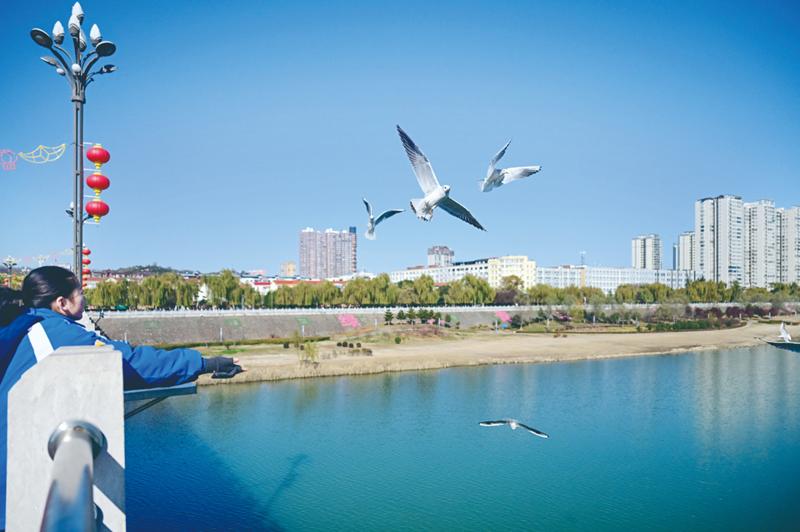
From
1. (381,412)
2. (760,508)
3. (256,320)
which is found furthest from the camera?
(256,320)

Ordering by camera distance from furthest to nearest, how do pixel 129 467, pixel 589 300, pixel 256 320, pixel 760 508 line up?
1. pixel 589 300
2. pixel 256 320
3. pixel 129 467
4. pixel 760 508

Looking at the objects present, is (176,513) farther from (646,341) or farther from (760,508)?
(646,341)

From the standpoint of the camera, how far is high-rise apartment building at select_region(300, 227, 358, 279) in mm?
118938

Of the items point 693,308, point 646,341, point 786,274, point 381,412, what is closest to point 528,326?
point 646,341

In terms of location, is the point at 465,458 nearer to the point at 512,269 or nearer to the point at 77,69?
the point at 77,69

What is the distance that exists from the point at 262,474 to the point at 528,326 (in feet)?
124

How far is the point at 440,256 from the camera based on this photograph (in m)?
124

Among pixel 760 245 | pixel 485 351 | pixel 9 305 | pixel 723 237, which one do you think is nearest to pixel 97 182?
pixel 9 305

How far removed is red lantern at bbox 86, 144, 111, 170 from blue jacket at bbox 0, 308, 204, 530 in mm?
5887

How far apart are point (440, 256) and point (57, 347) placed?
12234 cm

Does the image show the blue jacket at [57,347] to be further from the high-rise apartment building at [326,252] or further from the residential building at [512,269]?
the high-rise apartment building at [326,252]

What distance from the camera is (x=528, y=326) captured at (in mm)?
49219

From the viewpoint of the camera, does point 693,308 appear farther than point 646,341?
Yes

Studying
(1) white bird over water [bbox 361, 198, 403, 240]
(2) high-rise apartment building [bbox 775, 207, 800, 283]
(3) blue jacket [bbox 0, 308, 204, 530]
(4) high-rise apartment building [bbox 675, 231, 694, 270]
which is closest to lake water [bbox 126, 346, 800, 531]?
(1) white bird over water [bbox 361, 198, 403, 240]
